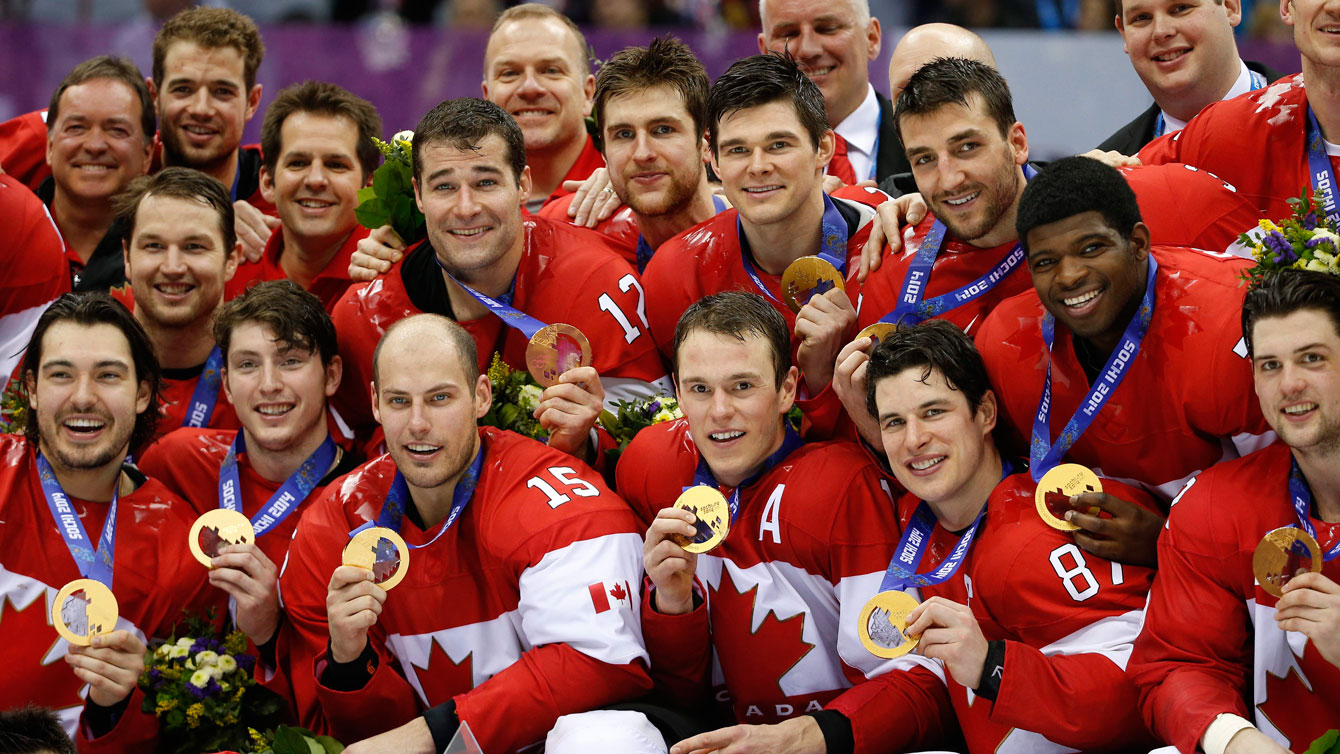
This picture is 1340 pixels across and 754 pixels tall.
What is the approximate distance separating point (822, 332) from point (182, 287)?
8.52 feet

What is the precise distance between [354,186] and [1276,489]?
407cm

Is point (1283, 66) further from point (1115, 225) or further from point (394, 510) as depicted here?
point (394, 510)

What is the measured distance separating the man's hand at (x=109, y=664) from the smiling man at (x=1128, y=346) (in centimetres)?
279

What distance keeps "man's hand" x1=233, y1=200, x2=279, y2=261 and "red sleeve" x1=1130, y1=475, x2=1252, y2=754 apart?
13.8 ft

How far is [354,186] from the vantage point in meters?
6.36

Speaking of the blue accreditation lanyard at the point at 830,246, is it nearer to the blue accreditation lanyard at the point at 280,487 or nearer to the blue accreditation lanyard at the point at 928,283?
the blue accreditation lanyard at the point at 928,283

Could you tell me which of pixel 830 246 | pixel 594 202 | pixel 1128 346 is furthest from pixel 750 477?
pixel 594 202

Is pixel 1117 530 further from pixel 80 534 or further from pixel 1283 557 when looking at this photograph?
pixel 80 534

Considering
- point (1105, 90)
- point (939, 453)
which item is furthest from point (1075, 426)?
point (1105, 90)

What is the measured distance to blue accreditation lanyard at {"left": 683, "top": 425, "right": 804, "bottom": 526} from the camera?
4552mm

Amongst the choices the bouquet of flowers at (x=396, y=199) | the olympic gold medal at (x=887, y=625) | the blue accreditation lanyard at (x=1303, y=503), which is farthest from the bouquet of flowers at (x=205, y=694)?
the blue accreditation lanyard at (x=1303, y=503)

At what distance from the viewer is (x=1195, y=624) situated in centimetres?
381

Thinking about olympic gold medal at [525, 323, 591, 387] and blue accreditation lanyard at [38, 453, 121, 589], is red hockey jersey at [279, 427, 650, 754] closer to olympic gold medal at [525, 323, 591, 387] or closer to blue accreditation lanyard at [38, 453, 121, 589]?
olympic gold medal at [525, 323, 591, 387]

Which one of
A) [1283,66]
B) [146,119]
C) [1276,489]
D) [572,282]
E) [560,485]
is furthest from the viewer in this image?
[1283,66]
